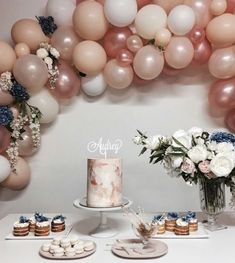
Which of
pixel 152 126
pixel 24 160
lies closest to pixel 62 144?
pixel 24 160

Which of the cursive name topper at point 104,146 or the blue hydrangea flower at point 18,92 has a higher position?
the blue hydrangea flower at point 18,92

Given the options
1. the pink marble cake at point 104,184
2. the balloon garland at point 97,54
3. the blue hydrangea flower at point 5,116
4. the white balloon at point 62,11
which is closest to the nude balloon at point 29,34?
the balloon garland at point 97,54

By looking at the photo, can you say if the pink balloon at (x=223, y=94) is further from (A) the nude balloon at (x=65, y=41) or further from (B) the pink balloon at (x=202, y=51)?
(A) the nude balloon at (x=65, y=41)

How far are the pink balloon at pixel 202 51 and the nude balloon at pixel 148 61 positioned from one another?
0.64 feet

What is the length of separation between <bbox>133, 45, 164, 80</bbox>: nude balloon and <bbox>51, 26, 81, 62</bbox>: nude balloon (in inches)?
13.4

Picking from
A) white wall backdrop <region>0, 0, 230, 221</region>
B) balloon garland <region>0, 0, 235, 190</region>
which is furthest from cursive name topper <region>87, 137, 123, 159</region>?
balloon garland <region>0, 0, 235, 190</region>

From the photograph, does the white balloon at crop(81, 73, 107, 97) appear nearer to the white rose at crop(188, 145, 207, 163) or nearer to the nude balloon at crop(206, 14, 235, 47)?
the nude balloon at crop(206, 14, 235, 47)

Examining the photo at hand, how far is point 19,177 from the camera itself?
77.2 inches

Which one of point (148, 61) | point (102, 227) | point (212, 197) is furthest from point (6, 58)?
point (212, 197)

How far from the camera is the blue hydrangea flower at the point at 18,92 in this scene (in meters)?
1.82

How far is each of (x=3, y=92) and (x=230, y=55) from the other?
1091 millimetres

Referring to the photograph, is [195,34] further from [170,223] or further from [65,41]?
[170,223]

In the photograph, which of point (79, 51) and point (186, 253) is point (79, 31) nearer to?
point (79, 51)

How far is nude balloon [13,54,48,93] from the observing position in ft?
5.81
